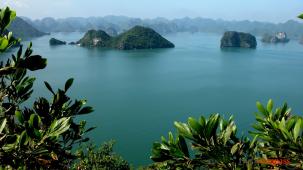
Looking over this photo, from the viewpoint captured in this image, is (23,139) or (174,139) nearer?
(23,139)

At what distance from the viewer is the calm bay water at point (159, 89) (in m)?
29.5

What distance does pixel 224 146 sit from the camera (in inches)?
90.7

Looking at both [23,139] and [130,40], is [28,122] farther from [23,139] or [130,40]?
[130,40]

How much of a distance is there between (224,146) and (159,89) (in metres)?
43.7

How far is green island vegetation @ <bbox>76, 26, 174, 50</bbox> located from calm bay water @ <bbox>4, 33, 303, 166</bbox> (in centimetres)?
1945

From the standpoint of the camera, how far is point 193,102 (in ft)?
127

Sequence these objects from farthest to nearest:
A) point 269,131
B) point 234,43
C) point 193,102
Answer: point 234,43, point 193,102, point 269,131

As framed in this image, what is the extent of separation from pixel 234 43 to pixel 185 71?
54.3m

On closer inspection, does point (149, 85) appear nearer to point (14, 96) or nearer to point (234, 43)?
point (14, 96)

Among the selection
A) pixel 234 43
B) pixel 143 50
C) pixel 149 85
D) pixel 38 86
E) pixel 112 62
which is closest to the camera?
pixel 38 86

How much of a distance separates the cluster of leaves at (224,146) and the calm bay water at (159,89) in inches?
823

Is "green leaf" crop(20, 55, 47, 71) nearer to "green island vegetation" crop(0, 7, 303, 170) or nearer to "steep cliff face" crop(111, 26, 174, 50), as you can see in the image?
"green island vegetation" crop(0, 7, 303, 170)

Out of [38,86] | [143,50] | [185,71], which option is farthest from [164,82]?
[143,50]

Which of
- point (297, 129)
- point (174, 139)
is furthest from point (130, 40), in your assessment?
point (297, 129)
